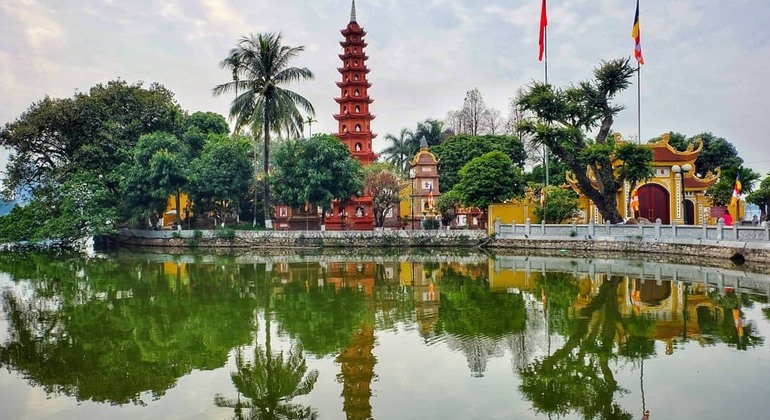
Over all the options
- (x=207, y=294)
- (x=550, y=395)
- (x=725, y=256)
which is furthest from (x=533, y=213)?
(x=550, y=395)

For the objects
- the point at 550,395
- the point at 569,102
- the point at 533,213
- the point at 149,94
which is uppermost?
the point at 149,94

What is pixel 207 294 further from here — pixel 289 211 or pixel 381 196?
pixel 289 211

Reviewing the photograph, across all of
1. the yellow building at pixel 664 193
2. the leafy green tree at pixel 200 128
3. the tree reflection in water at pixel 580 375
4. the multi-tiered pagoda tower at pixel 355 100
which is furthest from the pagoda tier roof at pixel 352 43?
the tree reflection in water at pixel 580 375

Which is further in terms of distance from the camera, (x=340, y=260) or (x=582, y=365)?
(x=340, y=260)

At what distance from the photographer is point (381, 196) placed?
36.6 meters

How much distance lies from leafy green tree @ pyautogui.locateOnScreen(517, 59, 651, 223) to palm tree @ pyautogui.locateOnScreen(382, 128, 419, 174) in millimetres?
21054

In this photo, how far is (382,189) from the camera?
3662 centimetres

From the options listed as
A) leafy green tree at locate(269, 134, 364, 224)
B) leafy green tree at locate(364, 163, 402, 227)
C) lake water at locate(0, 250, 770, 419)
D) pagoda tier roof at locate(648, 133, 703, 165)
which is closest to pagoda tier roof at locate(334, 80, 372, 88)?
leafy green tree at locate(364, 163, 402, 227)

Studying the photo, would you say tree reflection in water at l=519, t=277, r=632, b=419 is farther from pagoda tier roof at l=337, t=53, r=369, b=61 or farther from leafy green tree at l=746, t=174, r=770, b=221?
pagoda tier roof at l=337, t=53, r=369, b=61

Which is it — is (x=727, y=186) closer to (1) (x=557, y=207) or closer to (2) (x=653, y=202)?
(2) (x=653, y=202)

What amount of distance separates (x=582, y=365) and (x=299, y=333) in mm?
4820

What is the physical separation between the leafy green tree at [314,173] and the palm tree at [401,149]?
16.3 metres

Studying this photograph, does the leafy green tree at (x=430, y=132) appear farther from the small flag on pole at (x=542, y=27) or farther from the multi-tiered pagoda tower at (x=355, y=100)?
the small flag on pole at (x=542, y=27)

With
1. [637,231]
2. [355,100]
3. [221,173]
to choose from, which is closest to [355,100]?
[355,100]
